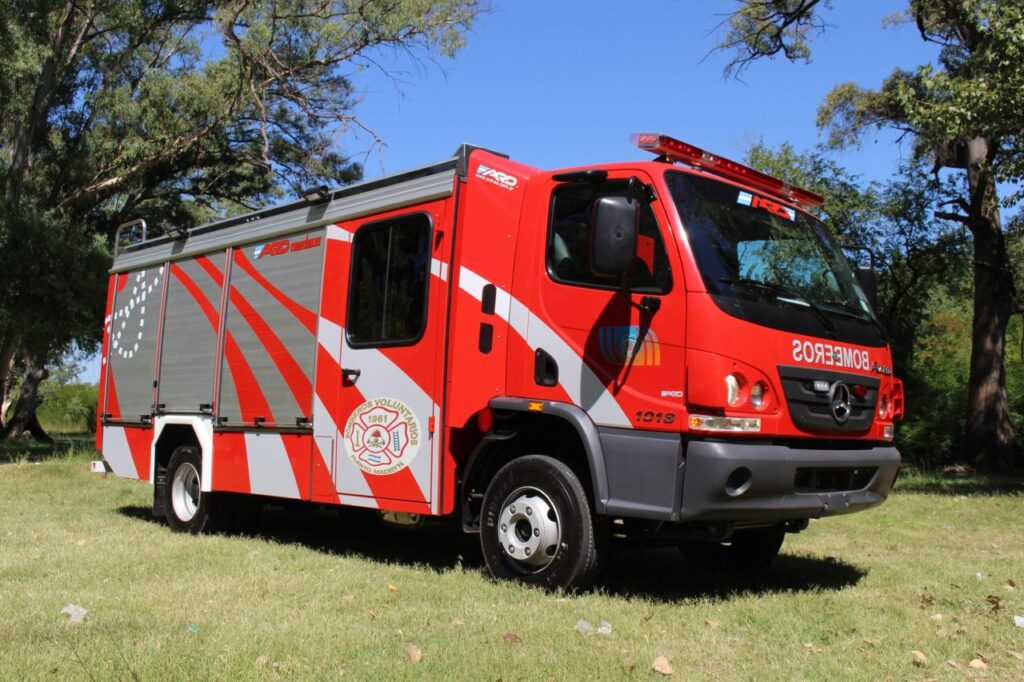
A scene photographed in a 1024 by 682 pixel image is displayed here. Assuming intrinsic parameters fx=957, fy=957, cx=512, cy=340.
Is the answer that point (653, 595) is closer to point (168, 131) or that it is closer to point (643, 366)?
point (643, 366)

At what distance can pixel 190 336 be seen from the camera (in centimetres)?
956

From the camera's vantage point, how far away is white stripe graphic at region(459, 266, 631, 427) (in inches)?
229

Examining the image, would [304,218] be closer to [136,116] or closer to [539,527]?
[539,527]

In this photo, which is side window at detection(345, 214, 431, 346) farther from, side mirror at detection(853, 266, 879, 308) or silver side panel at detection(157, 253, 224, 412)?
side mirror at detection(853, 266, 879, 308)

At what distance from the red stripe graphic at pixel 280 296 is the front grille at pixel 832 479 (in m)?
4.09

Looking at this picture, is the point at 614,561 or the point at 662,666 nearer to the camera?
the point at 662,666

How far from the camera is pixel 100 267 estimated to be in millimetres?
18922

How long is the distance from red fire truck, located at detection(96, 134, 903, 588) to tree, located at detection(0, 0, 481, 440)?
1181 cm

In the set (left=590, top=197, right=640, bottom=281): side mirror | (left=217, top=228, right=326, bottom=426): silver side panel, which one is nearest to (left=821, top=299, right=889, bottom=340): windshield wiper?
(left=590, top=197, right=640, bottom=281): side mirror

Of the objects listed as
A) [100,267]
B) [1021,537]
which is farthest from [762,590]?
[100,267]

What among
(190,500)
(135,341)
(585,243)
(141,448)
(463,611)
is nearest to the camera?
(463,611)

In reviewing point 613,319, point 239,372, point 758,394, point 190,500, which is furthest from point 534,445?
point 190,500

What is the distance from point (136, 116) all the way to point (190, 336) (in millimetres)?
13363

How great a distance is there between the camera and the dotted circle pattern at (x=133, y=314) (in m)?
10.4
